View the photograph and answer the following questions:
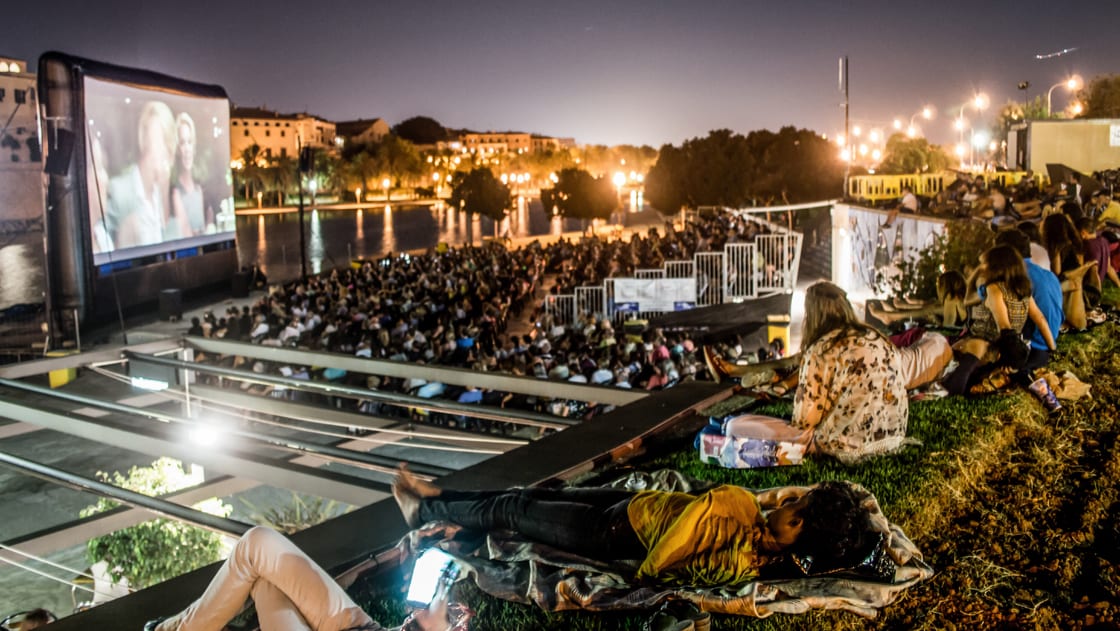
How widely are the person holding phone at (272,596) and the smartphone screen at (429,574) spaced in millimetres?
289

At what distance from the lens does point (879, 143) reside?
121 feet

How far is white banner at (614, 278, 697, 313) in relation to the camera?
1716 centimetres

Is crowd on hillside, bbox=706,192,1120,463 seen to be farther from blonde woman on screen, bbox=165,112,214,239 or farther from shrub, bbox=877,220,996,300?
blonde woman on screen, bbox=165,112,214,239

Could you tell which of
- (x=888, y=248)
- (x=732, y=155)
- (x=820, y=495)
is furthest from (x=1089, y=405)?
(x=732, y=155)

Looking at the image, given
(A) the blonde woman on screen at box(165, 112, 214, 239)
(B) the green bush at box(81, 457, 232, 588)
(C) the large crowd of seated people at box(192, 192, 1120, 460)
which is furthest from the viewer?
(A) the blonde woman on screen at box(165, 112, 214, 239)

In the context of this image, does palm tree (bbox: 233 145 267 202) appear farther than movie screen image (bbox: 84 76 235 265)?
Yes

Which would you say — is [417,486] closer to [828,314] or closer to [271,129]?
[828,314]

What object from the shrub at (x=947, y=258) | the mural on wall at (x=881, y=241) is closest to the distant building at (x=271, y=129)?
the mural on wall at (x=881, y=241)

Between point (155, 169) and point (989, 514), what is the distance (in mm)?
20159

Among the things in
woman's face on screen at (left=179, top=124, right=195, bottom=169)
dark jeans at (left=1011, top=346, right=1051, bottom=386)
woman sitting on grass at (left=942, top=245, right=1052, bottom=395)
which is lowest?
dark jeans at (left=1011, top=346, right=1051, bottom=386)

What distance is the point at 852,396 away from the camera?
4.45 meters

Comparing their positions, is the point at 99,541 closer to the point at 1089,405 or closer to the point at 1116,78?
the point at 1089,405

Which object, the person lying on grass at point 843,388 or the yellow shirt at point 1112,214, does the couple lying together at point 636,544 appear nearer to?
the person lying on grass at point 843,388

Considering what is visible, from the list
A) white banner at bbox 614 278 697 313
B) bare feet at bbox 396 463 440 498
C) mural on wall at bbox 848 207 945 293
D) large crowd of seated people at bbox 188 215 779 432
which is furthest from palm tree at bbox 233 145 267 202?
bare feet at bbox 396 463 440 498
